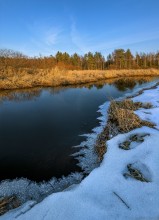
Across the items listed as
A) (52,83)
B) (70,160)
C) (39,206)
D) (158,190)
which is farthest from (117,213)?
(52,83)

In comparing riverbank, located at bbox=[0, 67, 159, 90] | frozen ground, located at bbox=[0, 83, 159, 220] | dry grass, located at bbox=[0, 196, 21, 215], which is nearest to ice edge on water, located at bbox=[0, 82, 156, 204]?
dry grass, located at bbox=[0, 196, 21, 215]

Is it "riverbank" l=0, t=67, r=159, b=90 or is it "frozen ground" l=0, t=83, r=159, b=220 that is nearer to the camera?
"frozen ground" l=0, t=83, r=159, b=220

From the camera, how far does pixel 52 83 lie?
23.6m

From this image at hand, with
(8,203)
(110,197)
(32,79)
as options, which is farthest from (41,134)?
(32,79)

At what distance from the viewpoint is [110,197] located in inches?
165

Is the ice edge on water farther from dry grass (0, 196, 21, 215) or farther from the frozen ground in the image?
the frozen ground

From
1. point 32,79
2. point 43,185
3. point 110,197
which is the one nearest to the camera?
point 110,197

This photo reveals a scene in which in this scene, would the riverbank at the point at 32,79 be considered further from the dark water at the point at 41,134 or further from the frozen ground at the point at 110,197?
the frozen ground at the point at 110,197

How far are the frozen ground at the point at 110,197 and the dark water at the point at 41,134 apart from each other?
1527 mm

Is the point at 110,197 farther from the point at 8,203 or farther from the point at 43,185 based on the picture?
the point at 8,203

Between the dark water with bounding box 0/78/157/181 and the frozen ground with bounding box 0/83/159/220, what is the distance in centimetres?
153

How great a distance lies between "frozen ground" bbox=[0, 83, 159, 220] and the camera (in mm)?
3764

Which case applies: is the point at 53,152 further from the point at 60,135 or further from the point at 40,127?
the point at 40,127

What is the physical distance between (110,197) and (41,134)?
211 inches
